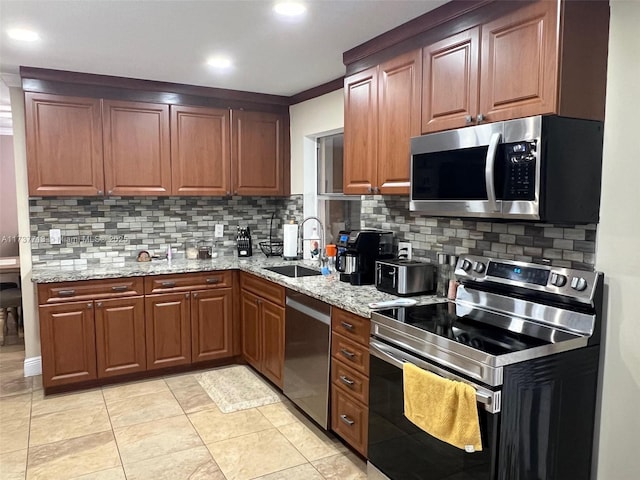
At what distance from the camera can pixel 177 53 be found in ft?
10.2

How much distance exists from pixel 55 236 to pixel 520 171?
358 centimetres

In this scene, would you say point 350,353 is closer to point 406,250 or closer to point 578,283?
point 406,250

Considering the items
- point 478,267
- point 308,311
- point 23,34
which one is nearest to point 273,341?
point 308,311

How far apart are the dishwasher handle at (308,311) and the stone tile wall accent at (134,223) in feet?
4.71

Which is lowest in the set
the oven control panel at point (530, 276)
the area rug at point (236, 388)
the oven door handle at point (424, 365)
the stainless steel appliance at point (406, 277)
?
the area rug at point (236, 388)

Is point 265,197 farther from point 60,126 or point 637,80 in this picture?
point 637,80

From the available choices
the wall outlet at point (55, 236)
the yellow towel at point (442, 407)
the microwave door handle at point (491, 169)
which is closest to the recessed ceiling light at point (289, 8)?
the microwave door handle at point (491, 169)

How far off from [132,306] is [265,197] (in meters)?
1.68

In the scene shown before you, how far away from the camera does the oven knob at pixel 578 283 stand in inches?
77.2

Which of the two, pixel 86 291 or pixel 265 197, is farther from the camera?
pixel 265 197

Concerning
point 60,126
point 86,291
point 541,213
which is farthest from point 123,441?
point 541,213

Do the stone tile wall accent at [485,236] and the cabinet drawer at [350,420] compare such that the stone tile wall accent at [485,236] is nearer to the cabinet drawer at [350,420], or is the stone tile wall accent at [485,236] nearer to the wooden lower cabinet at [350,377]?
the wooden lower cabinet at [350,377]

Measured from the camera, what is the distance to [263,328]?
3623 millimetres

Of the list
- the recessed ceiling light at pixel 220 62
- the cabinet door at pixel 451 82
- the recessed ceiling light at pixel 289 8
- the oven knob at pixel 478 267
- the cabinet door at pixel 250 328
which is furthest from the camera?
the cabinet door at pixel 250 328
